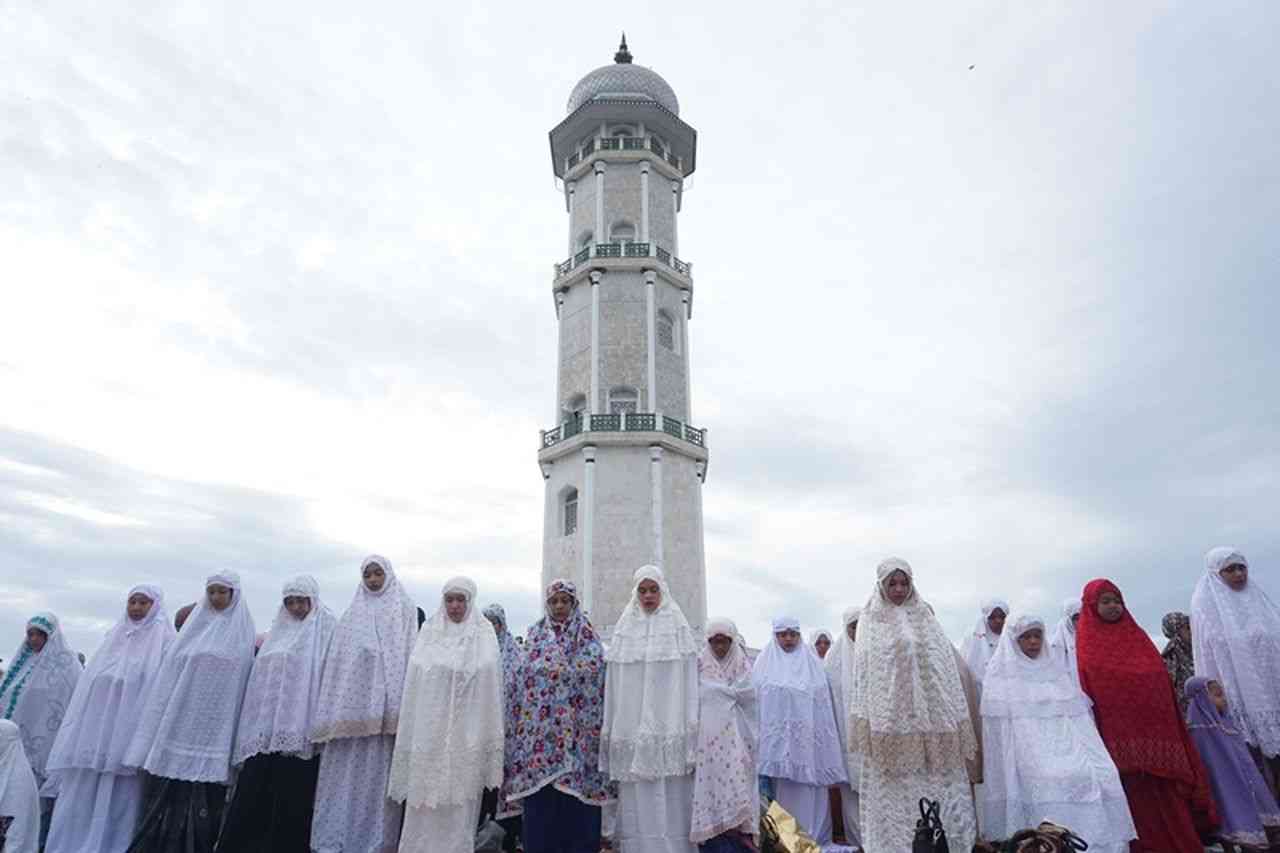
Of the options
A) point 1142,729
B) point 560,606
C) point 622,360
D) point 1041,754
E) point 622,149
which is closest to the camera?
point 1041,754

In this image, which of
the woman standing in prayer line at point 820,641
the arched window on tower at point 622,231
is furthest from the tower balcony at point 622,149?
the woman standing in prayer line at point 820,641

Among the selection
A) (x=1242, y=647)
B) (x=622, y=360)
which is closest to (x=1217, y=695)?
(x=1242, y=647)

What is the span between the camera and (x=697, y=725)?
5.13m

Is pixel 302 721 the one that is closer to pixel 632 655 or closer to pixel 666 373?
pixel 632 655

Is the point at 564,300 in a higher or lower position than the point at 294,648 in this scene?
higher

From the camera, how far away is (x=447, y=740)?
16.5 feet

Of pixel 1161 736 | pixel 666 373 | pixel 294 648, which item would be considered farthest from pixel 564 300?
pixel 1161 736

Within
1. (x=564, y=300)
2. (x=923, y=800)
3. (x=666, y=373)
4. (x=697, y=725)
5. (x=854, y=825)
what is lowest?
(x=854, y=825)

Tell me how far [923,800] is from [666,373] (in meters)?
16.1

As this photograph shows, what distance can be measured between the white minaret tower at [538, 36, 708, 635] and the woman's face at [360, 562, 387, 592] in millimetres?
11926

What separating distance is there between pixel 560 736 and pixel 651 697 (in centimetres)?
60

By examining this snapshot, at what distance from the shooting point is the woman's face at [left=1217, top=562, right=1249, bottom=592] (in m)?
6.00

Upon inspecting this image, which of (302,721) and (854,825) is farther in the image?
(854,825)

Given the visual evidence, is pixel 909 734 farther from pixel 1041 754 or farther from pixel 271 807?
pixel 271 807
